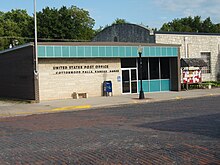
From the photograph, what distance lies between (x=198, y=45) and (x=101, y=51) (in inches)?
582

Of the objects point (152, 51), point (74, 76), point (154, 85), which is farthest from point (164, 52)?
point (74, 76)

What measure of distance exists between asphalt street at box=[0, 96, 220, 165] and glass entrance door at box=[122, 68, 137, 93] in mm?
15552

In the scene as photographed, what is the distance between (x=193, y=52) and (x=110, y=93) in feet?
44.5

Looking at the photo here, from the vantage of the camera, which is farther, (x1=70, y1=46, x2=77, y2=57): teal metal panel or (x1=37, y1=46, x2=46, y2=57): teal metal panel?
(x1=70, y1=46, x2=77, y2=57): teal metal panel

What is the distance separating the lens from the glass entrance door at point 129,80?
2962cm

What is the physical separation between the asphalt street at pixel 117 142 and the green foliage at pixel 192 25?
69.1 metres

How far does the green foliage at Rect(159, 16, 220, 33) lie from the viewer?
265 ft

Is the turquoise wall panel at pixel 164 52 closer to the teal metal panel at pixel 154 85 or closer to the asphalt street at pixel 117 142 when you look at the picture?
the teal metal panel at pixel 154 85

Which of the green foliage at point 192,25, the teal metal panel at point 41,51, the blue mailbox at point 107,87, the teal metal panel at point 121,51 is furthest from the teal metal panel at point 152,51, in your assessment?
the green foliage at point 192,25

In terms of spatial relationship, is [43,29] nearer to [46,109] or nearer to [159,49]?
[159,49]

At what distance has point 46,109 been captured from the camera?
20656mm

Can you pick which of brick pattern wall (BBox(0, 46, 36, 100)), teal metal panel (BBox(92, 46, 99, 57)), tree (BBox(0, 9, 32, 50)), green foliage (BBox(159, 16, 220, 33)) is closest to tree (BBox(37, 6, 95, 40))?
tree (BBox(0, 9, 32, 50))

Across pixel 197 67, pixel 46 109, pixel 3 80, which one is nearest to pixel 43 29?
pixel 3 80

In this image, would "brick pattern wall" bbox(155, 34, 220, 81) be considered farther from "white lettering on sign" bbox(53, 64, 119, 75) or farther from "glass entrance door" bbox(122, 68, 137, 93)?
"white lettering on sign" bbox(53, 64, 119, 75)
